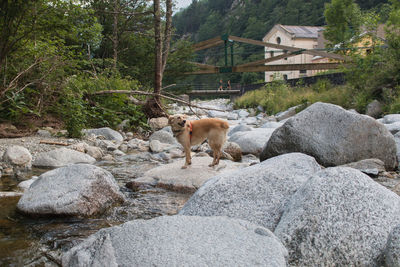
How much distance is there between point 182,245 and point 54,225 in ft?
6.69

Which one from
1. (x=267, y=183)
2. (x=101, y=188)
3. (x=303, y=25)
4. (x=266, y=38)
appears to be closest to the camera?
(x=267, y=183)

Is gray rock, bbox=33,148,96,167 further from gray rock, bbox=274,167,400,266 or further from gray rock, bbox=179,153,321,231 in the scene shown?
gray rock, bbox=274,167,400,266

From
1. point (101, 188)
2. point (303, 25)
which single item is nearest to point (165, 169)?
point (101, 188)

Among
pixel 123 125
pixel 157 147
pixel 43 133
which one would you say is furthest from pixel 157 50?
pixel 43 133

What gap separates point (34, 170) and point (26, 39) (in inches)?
119

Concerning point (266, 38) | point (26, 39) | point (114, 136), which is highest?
point (266, 38)

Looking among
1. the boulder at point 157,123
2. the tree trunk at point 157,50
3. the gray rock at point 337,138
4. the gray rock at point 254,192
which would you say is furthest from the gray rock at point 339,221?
the tree trunk at point 157,50

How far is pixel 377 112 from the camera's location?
12.5 metres

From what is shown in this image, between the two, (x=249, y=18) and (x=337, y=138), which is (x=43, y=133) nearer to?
(x=337, y=138)

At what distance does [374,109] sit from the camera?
12570mm

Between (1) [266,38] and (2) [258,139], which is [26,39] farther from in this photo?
(1) [266,38]

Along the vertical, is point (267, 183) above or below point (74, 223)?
above

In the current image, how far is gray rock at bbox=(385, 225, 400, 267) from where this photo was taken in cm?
237

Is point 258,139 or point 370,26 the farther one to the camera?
point 370,26
